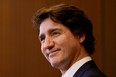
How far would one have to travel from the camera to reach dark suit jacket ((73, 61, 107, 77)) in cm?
112

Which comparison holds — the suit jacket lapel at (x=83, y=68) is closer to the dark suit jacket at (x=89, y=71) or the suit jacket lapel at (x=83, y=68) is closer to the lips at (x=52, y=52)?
the dark suit jacket at (x=89, y=71)

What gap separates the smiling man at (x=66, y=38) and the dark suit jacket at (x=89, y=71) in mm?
13

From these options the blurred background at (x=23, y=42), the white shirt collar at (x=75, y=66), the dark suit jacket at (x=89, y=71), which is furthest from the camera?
the blurred background at (x=23, y=42)

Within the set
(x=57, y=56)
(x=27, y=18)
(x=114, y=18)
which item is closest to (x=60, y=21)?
(x=57, y=56)

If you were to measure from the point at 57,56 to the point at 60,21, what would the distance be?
0.57 feet

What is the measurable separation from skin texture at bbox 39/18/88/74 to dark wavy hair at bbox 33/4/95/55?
0.9 inches

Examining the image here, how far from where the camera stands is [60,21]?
52.7 inches

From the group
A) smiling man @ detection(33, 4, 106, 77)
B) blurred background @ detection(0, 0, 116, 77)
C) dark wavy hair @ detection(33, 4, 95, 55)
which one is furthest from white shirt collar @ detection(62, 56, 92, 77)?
blurred background @ detection(0, 0, 116, 77)

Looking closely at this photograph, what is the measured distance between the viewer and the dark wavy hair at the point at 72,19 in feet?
4.39

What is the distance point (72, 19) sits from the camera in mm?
1346

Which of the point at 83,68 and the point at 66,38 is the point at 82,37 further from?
the point at 83,68

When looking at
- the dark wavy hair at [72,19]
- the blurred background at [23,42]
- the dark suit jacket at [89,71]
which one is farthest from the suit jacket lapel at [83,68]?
the blurred background at [23,42]

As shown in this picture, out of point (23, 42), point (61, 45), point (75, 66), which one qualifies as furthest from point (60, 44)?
point (23, 42)

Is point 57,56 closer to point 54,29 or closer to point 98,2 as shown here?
point 54,29
